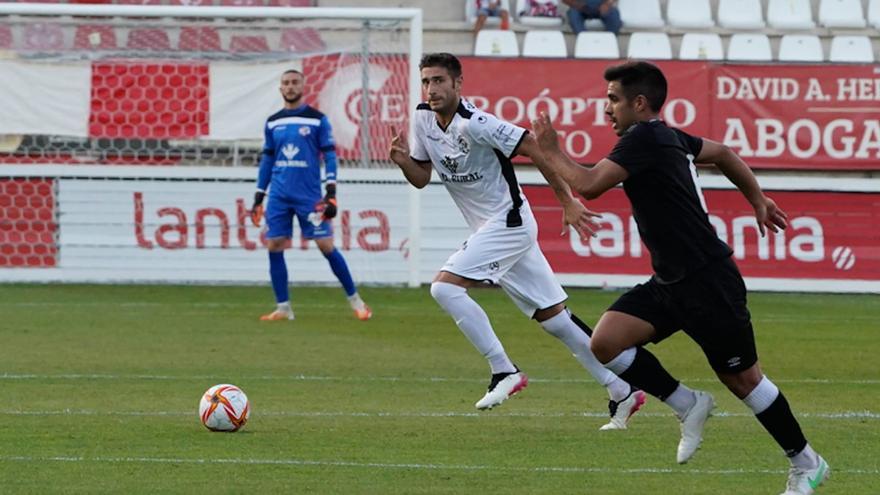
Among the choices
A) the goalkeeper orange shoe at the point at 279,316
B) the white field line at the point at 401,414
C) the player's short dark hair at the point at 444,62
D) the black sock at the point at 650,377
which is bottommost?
the goalkeeper orange shoe at the point at 279,316

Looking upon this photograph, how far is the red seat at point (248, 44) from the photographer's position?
1969cm

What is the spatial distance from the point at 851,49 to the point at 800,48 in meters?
0.74

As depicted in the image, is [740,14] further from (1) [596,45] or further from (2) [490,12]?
(2) [490,12]

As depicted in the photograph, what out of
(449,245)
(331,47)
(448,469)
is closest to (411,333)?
(449,245)

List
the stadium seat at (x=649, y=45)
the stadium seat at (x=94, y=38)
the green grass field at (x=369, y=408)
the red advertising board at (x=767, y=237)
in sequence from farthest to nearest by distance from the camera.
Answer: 1. the stadium seat at (x=649, y=45)
2. the stadium seat at (x=94, y=38)
3. the red advertising board at (x=767, y=237)
4. the green grass field at (x=369, y=408)

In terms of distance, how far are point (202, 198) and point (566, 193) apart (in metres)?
11.6

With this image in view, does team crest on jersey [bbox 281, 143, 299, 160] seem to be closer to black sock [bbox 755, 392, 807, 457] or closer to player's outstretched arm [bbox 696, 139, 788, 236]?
player's outstretched arm [bbox 696, 139, 788, 236]

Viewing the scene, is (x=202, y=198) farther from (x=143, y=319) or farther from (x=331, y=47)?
(x=143, y=319)

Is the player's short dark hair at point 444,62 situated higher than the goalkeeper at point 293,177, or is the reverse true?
the player's short dark hair at point 444,62

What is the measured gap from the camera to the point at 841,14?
24688 millimetres

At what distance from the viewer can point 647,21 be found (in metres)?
24.3

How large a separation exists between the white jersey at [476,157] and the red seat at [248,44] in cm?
984

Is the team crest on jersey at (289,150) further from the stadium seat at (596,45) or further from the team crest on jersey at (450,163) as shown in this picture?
the stadium seat at (596,45)

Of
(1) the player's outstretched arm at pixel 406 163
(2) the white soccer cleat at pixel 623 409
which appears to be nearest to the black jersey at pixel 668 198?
(2) the white soccer cleat at pixel 623 409
